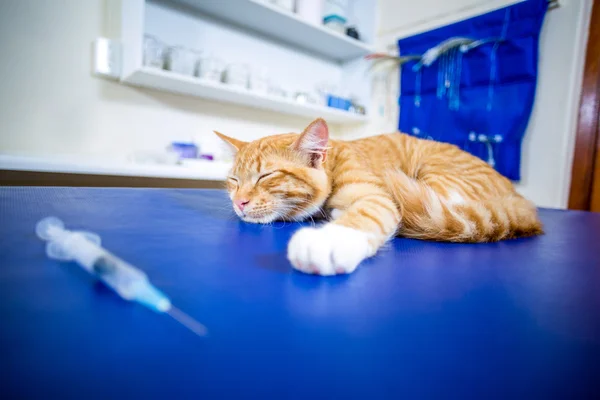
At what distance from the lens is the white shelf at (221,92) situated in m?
1.77

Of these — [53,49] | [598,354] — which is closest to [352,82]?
[53,49]

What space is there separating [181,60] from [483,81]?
2.01m

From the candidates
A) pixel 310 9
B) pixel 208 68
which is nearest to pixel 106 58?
pixel 208 68

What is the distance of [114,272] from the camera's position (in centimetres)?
37

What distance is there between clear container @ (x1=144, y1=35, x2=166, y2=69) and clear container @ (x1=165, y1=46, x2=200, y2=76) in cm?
3

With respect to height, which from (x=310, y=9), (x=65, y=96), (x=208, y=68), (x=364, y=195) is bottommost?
(x=364, y=195)

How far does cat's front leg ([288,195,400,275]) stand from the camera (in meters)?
0.47

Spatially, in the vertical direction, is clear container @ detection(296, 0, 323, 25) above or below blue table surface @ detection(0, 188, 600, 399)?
above

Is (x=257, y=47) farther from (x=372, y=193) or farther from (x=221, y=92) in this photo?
(x=372, y=193)

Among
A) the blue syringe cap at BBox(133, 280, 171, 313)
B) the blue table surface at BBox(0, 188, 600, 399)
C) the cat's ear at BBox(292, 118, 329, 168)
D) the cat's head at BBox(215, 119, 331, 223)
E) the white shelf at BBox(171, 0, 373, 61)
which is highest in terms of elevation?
the white shelf at BBox(171, 0, 373, 61)

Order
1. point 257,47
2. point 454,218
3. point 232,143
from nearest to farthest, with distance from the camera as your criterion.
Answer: point 454,218 < point 232,143 < point 257,47

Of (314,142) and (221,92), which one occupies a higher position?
(221,92)

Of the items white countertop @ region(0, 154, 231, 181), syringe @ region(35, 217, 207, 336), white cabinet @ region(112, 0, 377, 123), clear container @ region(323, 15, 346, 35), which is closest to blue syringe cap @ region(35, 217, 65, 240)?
syringe @ region(35, 217, 207, 336)

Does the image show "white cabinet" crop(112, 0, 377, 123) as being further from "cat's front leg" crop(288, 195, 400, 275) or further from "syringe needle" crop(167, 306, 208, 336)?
"syringe needle" crop(167, 306, 208, 336)
